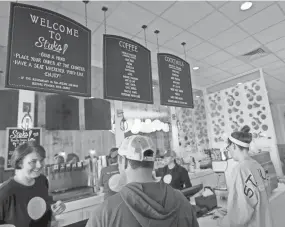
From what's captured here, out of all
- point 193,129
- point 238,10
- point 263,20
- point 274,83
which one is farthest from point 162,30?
point 274,83

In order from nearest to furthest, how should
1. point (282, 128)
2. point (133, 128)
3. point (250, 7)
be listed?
1. point (250, 7)
2. point (133, 128)
3. point (282, 128)

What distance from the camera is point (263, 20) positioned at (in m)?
3.54

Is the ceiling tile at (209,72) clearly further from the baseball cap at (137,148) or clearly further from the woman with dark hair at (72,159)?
the baseball cap at (137,148)

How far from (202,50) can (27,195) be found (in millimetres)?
4146

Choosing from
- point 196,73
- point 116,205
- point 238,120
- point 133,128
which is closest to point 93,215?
point 116,205

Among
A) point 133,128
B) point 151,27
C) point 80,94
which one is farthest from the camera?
point 133,128

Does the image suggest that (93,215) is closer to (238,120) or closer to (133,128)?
(238,120)

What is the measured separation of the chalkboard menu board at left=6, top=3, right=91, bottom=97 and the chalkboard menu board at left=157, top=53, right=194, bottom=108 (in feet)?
4.71

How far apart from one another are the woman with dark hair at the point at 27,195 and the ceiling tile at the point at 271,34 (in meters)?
4.41

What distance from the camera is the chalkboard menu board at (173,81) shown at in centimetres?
357

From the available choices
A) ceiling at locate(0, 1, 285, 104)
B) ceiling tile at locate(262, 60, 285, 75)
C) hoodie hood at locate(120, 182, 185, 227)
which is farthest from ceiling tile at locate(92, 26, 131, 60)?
ceiling tile at locate(262, 60, 285, 75)

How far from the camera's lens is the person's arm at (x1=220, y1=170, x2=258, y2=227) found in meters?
1.82

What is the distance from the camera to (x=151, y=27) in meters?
3.46

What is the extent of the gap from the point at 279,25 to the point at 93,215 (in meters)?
4.50
